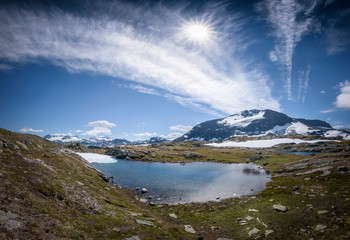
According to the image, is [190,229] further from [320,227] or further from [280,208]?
[320,227]

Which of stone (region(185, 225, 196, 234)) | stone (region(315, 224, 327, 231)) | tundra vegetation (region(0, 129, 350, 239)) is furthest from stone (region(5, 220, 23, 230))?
stone (region(315, 224, 327, 231))

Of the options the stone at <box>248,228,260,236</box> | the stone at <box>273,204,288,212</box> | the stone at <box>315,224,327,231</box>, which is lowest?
the stone at <box>248,228,260,236</box>

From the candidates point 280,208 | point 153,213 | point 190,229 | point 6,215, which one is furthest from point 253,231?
point 6,215

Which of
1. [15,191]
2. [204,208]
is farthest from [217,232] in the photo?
[15,191]

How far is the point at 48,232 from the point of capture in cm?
1446

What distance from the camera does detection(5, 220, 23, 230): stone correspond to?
41.5 ft

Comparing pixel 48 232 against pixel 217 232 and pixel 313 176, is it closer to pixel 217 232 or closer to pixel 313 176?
pixel 217 232

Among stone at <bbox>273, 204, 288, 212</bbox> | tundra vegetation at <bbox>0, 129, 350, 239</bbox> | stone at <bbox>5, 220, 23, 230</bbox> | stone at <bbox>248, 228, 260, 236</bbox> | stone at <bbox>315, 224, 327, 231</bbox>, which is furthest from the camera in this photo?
stone at <bbox>273, 204, 288, 212</bbox>

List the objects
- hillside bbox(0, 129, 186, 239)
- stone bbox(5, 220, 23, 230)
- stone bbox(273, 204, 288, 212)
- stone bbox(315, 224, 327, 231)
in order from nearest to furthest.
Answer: stone bbox(5, 220, 23, 230) → hillside bbox(0, 129, 186, 239) → stone bbox(315, 224, 327, 231) → stone bbox(273, 204, 288, 212)

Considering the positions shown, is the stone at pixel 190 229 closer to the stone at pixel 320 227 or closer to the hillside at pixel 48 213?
the hillside at pixel 48 213

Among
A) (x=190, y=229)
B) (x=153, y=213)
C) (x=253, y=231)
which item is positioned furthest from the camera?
(x=153, y=213)

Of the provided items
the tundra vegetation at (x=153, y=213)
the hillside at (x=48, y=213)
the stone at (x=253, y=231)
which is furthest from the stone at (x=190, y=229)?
the stone at (x=253, y=231)

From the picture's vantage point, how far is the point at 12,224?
43.0 feet

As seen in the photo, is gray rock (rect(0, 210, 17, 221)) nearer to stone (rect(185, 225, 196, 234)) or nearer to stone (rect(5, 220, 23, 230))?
stone (rect(5, 220, 23, 230))
